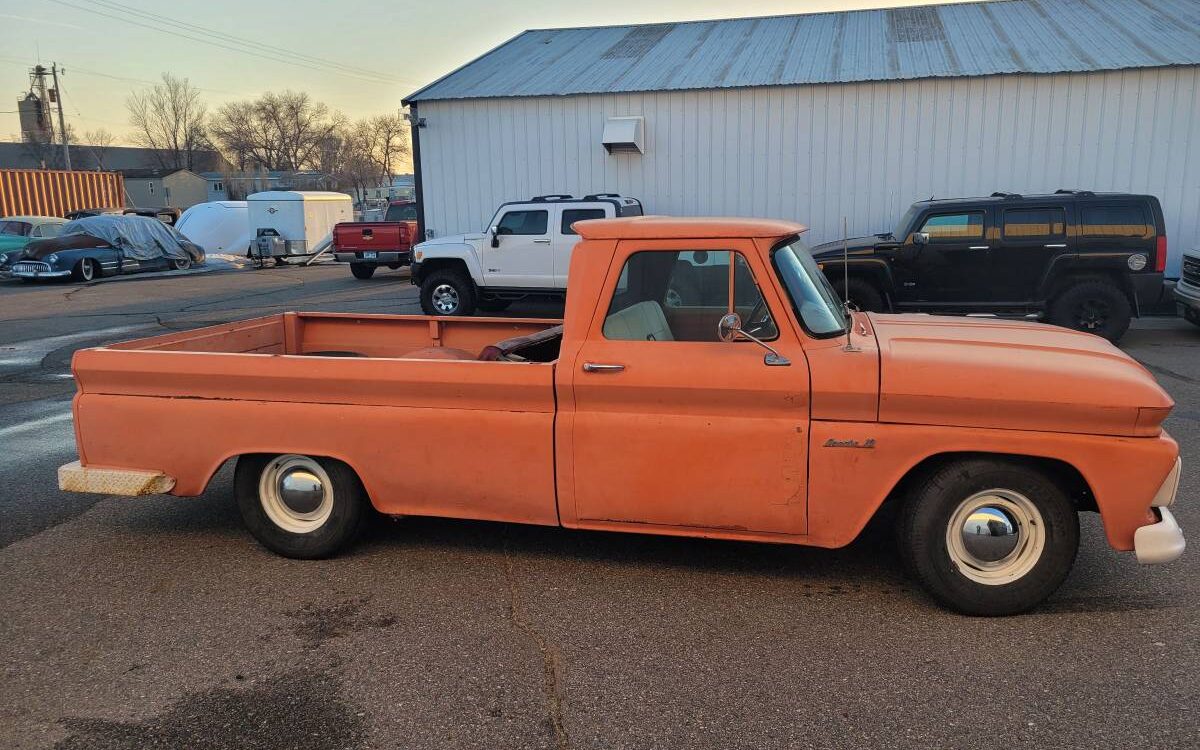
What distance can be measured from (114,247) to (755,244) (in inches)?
1027

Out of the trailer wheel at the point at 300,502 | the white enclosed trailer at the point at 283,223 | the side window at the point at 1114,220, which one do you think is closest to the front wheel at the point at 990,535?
the trailer wheel at the point at 300,502

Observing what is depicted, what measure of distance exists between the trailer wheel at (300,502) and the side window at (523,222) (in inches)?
393

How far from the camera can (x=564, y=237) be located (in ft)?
46.3

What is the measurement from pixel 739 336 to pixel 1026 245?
887 centimetres

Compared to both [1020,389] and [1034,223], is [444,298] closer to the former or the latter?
[1034,223]

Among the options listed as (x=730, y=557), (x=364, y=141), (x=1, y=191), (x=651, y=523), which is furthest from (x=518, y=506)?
(x=364, y=141)

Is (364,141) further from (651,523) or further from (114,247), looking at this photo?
(651,523)

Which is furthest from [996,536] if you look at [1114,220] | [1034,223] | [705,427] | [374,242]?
[374,242]

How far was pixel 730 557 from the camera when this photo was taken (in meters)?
4.74

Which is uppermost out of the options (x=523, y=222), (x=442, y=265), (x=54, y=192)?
(x=54, y=192)

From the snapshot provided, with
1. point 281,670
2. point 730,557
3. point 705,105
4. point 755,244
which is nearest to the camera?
point 281,670

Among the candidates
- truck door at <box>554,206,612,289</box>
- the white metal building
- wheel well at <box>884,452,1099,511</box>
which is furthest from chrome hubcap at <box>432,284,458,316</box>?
wheel well at <box>884,452,1099,511</box>

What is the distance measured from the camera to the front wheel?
3846 mm

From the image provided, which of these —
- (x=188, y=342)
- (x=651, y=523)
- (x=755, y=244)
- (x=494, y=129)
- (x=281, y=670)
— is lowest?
(x=281, y=670)
